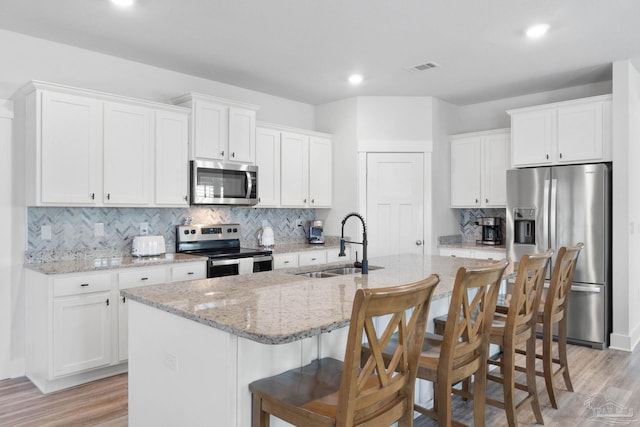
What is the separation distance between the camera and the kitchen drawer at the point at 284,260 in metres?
4.63

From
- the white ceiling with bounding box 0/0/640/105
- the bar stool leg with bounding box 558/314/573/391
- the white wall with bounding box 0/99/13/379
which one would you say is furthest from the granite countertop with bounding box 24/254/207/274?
the bar stool leg with bounding box 558/314/573/391

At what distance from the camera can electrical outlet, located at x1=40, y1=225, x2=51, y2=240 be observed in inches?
141

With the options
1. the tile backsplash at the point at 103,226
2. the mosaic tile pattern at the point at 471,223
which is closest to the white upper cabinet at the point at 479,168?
the mosaic tile pattern at the point at 471,223

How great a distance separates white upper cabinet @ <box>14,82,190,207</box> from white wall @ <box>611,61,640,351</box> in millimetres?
3977

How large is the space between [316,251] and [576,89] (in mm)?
3385

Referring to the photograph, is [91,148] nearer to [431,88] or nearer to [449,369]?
[449,369]

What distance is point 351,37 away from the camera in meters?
3.59

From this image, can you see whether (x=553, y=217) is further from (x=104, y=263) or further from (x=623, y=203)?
(x=104, y=263)

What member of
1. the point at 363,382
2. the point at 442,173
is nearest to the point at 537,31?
the point at 442,173

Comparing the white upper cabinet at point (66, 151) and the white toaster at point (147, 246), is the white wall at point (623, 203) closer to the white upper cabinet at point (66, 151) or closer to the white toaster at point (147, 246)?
the white toaster at point (147, 246)

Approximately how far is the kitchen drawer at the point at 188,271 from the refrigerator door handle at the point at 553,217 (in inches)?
132

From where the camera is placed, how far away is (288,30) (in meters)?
3.45

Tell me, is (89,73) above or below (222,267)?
above

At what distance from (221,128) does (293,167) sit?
1.11m
